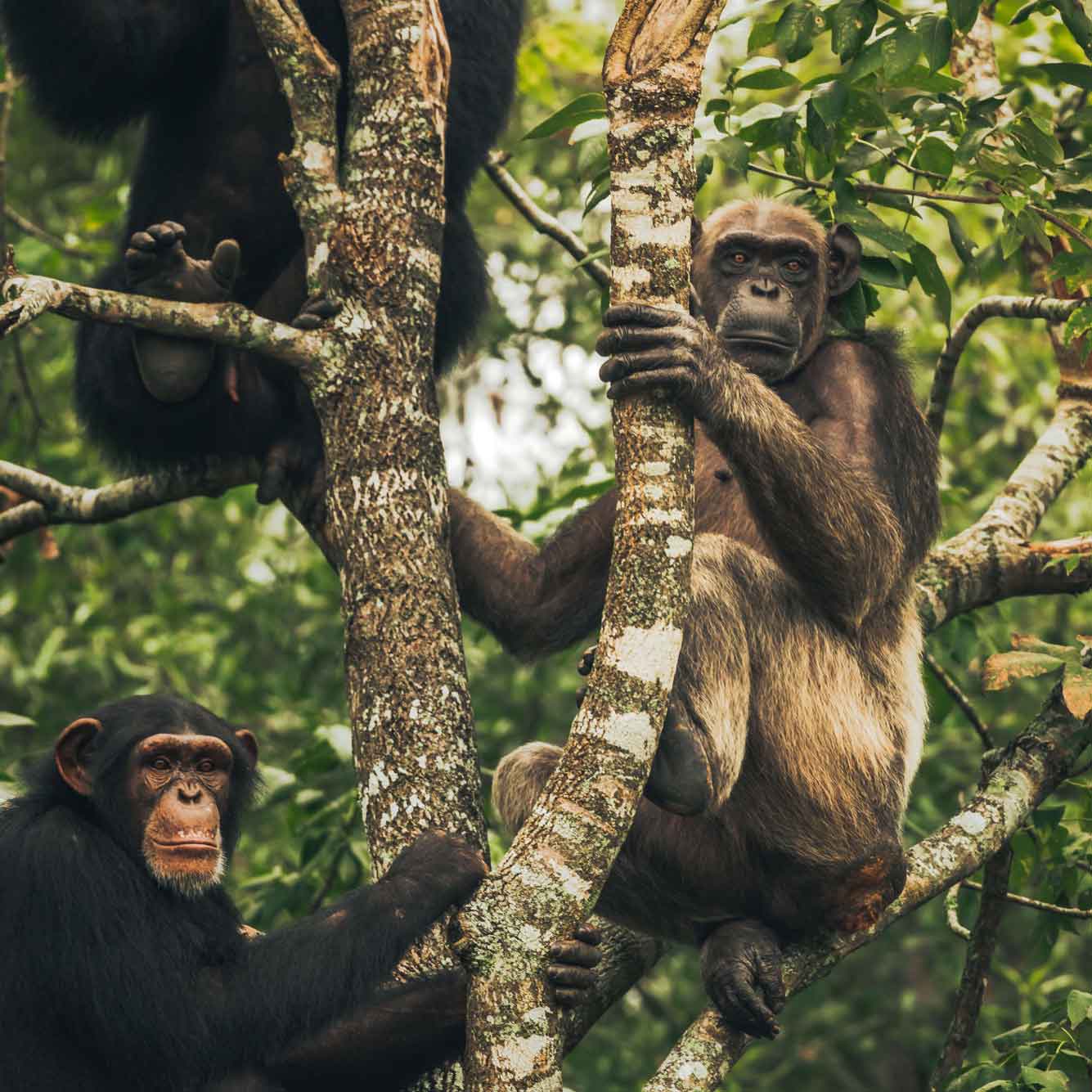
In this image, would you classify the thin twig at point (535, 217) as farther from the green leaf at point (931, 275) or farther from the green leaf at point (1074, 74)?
the green leaf at point (1074, 74)

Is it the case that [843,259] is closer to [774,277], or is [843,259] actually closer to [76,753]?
[774,277]

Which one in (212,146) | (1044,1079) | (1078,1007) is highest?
(212,146)

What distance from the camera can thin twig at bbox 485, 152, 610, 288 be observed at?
17.3 feet

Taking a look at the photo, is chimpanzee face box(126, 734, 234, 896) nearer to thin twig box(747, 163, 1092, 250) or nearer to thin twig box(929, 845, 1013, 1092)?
thin twig box(929, 845, 1013, 1092)

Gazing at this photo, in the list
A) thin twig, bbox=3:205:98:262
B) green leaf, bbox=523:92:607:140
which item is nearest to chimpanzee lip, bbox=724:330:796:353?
green leaf, bbox=523:92:607:140

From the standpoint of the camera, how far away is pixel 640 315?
10.8ft

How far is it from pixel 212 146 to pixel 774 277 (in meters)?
2.04

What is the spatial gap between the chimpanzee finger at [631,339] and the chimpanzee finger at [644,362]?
0.02 meters

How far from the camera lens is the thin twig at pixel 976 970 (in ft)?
14.1

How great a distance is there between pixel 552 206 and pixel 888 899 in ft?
17.3

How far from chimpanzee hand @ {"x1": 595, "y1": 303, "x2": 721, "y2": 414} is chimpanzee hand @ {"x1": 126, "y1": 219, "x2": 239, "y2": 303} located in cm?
142

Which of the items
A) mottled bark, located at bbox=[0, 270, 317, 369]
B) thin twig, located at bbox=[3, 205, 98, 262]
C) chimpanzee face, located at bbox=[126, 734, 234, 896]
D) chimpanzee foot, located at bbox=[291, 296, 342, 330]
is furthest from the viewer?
thin twig, located at bbox=[3, 205, 98, 262]

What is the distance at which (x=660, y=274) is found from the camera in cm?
316

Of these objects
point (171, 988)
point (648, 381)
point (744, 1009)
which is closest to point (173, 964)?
point (171, 988)
